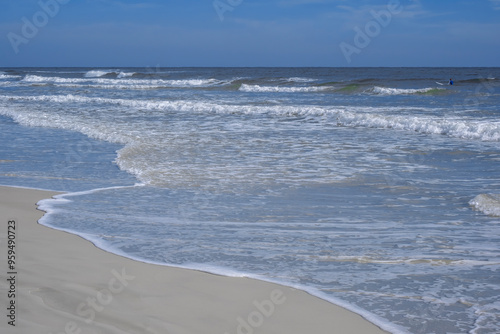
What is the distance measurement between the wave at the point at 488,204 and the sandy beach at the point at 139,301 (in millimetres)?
3046

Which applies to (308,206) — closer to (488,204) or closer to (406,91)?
(488,204)

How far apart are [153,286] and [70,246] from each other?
1.19m

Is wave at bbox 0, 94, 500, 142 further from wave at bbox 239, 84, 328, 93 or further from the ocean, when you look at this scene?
wave at bbox 239, 84, 328, 93

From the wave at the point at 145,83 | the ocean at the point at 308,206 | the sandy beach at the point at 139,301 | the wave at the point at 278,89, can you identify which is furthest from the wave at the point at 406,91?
the sandy beach at the point at 139,301

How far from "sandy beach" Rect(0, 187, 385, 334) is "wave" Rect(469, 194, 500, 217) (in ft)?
10.00

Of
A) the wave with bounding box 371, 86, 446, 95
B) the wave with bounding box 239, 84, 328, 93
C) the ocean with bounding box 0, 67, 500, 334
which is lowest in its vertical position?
the ocean with bounding box 0, 67, 500, 334

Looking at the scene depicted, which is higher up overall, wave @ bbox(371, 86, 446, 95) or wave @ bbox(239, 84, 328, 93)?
wave @ bbox(239, 84, 328, 93)

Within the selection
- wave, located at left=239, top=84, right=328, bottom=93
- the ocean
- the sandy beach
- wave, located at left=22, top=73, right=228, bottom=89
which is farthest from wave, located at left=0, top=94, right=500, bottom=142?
wave, located at left=22, top=73, right=228, bottom=89

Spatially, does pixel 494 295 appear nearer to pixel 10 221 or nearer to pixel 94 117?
pixel 10 221

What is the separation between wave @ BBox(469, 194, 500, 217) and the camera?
5.75 meters

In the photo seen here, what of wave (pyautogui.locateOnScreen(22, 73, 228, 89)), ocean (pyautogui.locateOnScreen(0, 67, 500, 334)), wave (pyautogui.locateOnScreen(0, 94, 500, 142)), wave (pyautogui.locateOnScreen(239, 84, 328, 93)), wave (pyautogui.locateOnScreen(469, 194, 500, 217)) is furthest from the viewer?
wave (pyautogui.locateOnScreen(22, 73, 228, 89))

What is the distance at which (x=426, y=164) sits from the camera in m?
8.92

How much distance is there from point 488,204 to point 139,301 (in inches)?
159

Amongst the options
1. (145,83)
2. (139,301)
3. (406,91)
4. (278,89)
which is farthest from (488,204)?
(145,83)
